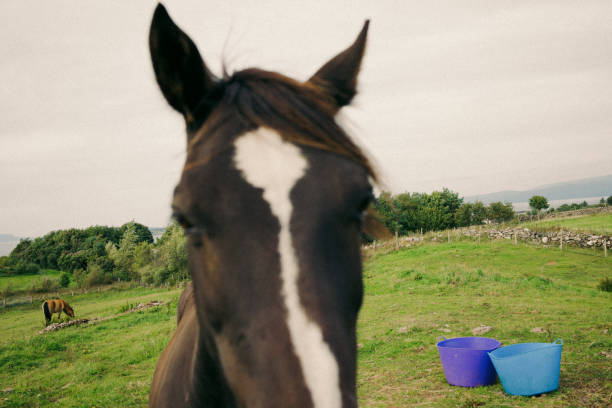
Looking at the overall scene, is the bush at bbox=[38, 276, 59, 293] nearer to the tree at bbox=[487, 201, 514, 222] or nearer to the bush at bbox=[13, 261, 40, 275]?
the bush at bbox=[13, 261, 40, 275]

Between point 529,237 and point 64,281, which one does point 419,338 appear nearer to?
point 529,237

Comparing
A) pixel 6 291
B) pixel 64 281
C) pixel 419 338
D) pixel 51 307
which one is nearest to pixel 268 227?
pixel 419 338

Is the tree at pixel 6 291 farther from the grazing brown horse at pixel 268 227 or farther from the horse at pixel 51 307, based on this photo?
the grazing brown horse at pixel 268 227

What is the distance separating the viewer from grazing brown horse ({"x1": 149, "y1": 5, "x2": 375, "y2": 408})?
3.36 ft

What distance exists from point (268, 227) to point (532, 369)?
5270 mm

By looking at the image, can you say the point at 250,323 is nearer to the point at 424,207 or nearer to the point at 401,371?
the point at 401,371

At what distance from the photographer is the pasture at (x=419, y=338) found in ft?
18.1

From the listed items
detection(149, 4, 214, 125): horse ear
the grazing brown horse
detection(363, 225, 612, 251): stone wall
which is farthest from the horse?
detection(149, 4, 214, 125): horse ear

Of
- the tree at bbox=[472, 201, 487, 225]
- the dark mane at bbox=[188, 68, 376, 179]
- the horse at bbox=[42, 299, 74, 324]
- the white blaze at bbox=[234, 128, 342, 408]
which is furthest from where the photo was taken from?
the tree at bbox=[472, 201, 487, 225]

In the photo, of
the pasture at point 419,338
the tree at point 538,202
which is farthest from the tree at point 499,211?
the pasture at point 419,338

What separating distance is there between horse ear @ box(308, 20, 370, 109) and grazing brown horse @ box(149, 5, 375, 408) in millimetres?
241

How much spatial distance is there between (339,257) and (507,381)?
5.14m

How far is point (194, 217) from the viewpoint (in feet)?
4.16

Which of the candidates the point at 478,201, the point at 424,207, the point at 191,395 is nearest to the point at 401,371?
the point at 191,395
